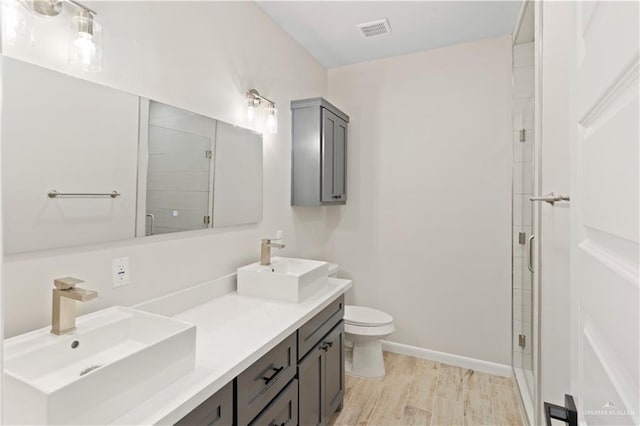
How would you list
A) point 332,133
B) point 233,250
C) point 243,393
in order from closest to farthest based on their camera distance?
point 243,393 < point 233,250 < point 332,133

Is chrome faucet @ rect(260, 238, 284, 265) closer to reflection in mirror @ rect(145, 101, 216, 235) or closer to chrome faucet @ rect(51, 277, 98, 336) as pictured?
reflection in mirror @ rect(145, 101, 216, 235)

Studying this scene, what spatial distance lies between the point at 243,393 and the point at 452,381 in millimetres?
1961

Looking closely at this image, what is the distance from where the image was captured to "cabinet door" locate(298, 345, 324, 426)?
62.9 inches

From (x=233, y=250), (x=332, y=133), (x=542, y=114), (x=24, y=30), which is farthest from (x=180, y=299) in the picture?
(x=542, y=114)

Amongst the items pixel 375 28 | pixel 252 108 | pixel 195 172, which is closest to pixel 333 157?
pixel 252 108

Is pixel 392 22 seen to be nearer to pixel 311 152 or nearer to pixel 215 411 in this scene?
pixel 311 152

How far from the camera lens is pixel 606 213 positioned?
469 millimetres

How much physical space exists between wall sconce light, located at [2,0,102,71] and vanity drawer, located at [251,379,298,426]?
1.48 metres

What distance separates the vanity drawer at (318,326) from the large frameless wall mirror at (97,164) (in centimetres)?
77

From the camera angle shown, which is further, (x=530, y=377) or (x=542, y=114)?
(x=530, y=377)

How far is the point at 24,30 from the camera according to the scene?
3.50 feet

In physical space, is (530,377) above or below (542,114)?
below

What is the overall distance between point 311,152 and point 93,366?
6.27 ft

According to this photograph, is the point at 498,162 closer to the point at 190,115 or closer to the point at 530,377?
the point at 530,377
